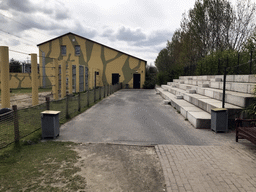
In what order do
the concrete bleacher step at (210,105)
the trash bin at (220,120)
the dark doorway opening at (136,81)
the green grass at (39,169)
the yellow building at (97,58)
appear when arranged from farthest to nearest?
the dark doorway opening at (136,81) < the yellow building at (97,58) < the concrete bleacher step at (210,105) < the trash bin at (220,120) < the green grass at (39,169)

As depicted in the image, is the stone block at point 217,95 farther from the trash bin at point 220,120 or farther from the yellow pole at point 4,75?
the yellow pole at point 4,75

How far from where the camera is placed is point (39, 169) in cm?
349

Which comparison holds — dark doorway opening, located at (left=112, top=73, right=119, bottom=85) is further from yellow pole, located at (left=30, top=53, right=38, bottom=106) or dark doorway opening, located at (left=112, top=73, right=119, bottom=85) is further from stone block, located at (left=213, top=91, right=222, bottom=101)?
stone block, located at (left=213, top=91, right=222, bottom=101)

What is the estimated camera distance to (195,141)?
5.24 m

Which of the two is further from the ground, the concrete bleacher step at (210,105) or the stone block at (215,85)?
the stone block at (215,85)

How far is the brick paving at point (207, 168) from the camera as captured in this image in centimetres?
300

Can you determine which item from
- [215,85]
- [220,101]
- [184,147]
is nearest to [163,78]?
[215,85]

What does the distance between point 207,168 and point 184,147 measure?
3.78 ft

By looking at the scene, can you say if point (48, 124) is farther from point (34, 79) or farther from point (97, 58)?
point (97, 58)

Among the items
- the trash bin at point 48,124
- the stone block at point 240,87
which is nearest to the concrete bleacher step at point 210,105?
the stone block at point 240,87

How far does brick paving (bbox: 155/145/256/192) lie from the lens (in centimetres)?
300

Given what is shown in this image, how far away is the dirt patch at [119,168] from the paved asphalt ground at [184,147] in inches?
9.6

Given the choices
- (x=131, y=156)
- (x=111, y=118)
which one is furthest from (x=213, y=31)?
(x=131, y=156)

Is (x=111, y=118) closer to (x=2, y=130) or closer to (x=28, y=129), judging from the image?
(x=28, y=129)
